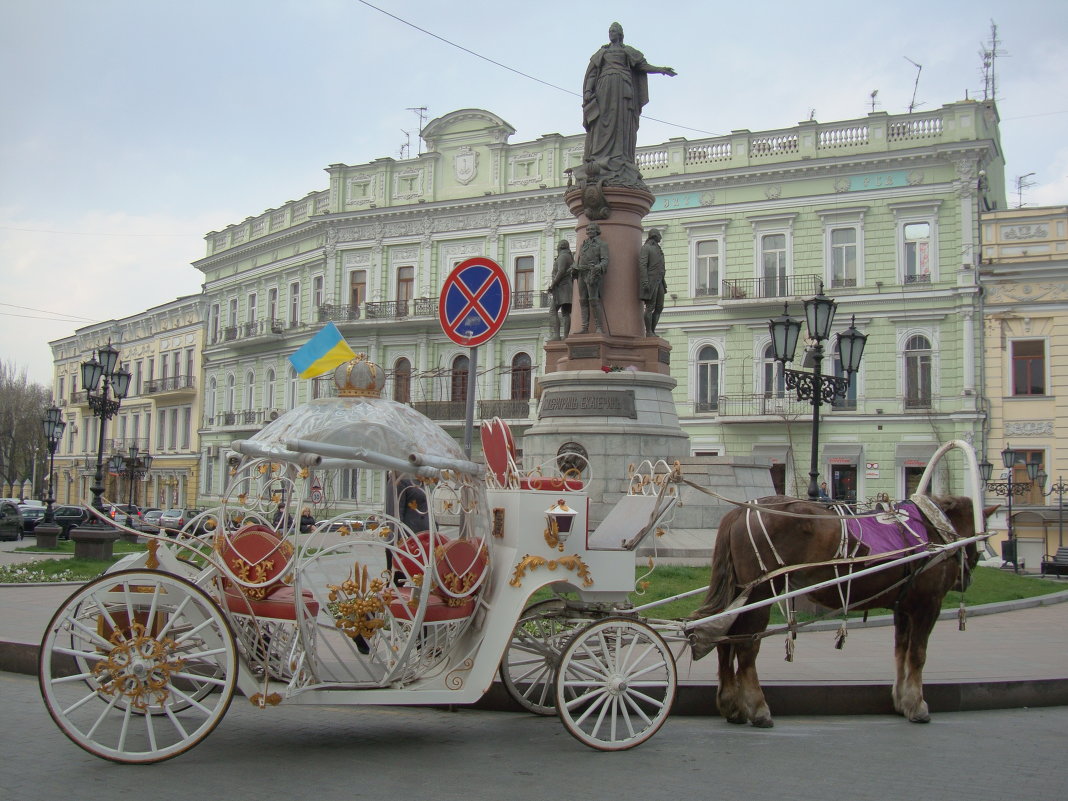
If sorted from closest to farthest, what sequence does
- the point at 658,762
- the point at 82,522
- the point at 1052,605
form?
the point at 658,762
the point at 1052,605
the point at 82,522

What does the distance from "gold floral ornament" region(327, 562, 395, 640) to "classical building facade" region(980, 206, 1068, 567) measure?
30788mm

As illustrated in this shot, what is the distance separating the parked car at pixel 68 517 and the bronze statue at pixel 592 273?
22623mm

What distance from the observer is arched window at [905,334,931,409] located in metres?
36.2

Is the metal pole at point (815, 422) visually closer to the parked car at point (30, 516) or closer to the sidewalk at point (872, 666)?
the sidewalk at point (872, 666)

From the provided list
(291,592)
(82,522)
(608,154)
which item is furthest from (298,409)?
(82,522)

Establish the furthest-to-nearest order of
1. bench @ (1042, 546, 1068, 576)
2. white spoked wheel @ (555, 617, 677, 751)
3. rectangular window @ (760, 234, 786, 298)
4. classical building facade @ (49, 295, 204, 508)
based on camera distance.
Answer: classical building facade @ (49, 295, 204, 508), rectangular window @ (760, 234, 786, 298), bench @ (1042, 546, 1068, 576), white spoked wheel @ (555, 617, 677, 751)

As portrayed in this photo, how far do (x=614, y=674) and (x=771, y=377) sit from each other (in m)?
33.5

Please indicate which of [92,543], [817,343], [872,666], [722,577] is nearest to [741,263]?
[817,343]

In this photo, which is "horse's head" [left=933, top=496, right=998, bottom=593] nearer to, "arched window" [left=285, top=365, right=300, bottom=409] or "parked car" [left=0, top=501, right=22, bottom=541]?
"parked car" [left=0, top=501, right=22, bottom=541]

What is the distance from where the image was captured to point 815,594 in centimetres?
751

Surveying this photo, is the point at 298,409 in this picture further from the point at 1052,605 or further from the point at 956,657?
the point at 1052,605

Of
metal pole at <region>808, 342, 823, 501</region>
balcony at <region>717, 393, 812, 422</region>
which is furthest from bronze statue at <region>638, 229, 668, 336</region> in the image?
balcony at <region>717, 393, 812, 422</region>

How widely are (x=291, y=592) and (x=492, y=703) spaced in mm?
2053

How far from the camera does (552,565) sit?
659 centimetres
